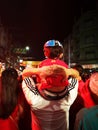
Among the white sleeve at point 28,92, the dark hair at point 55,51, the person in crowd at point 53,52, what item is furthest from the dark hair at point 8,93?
the dark hair at point 55,51

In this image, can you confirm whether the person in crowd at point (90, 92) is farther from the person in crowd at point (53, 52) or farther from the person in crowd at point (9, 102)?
the person in crowd at point (9, 102)

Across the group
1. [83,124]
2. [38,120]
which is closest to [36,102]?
[38,120]

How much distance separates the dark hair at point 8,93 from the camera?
3.80 m

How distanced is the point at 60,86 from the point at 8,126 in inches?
38.6

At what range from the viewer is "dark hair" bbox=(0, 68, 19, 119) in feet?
12.5

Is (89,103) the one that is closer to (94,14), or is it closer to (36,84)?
(36,84)

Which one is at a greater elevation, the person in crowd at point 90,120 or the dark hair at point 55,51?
the dark hair at point 55,51

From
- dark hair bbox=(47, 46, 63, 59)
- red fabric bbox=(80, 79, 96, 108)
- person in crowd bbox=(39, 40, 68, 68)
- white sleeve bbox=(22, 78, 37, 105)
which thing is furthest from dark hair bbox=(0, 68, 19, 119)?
red fabric bbox=(80, 79, 96, 108)

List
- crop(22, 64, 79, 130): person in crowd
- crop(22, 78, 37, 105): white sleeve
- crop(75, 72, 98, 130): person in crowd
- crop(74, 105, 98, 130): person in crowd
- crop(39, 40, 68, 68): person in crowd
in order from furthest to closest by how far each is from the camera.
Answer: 1. crop(39, 40, 68, 68): person in crowd
2. crop(22, 78, 37, 105): white sleeve
3. crop(22, 64, 79, 130): person in crowd
4. crop(75, 72, 98, 130): person in crowd
5. crop(74, 105, 98, 130): person in crowd

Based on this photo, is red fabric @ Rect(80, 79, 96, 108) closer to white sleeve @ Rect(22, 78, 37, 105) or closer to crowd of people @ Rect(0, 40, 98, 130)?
crowd of people @ Rect(0, 40, 98, 130)

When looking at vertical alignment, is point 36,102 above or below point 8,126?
above

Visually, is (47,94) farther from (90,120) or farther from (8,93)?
(90,120)

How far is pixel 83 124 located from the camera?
238 cm

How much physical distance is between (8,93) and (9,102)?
0.13 meters
